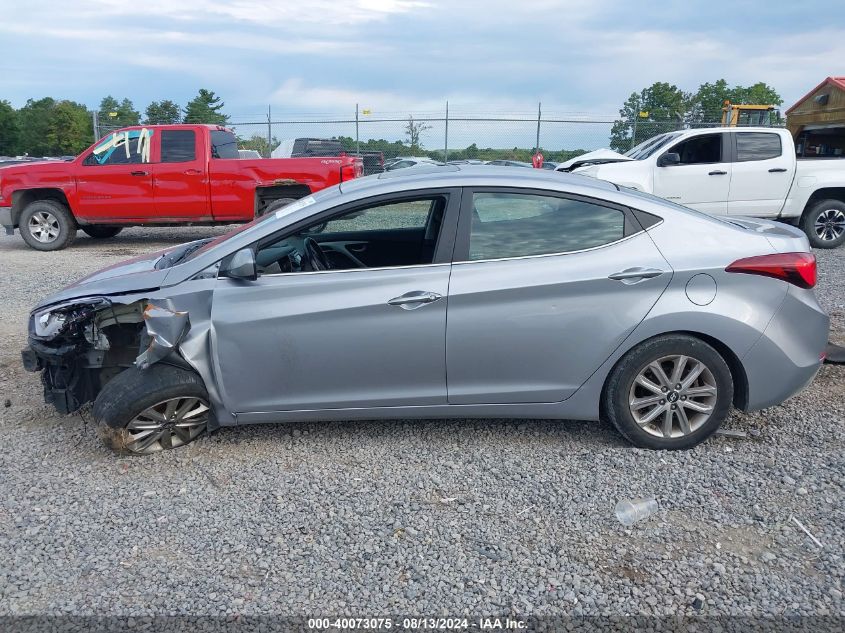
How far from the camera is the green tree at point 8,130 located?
7038cm

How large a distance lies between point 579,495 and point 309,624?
1.51 meters

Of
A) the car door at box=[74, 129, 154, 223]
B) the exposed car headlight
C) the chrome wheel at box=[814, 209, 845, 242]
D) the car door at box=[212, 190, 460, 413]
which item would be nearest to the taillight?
the car door at box=[212, 190, 460, 413]

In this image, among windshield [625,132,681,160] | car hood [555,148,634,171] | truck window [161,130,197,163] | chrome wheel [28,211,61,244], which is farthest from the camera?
car hood [555,148,634,171]

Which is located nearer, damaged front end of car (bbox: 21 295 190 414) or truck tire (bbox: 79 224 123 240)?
damaged front end of car (bbox: 21 295 190 414)

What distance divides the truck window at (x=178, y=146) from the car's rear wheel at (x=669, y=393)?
928 centimetres

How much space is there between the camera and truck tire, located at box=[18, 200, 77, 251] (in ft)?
36.7

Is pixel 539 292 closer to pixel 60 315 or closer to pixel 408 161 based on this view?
pixel 60 315

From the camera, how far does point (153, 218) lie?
36.8 feet

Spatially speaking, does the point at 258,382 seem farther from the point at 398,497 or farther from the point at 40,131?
the point at 40,131

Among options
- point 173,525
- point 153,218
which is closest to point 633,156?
point 153,218

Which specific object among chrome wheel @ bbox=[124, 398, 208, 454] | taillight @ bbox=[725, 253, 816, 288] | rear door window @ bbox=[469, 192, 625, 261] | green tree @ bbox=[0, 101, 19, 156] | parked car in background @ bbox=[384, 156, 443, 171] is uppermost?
green tree @ bbox=[0, 101, 19, 156]

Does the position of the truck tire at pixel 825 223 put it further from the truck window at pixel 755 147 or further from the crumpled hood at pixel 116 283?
the crumpled hood at pixel 116 283

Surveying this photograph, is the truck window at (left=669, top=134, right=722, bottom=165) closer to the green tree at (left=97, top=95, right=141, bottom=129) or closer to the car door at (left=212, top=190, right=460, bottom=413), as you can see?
the car door at (left=212, top=190, right=460, bottom=413)

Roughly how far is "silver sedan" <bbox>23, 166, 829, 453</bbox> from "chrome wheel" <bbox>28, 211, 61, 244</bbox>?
850 cm
